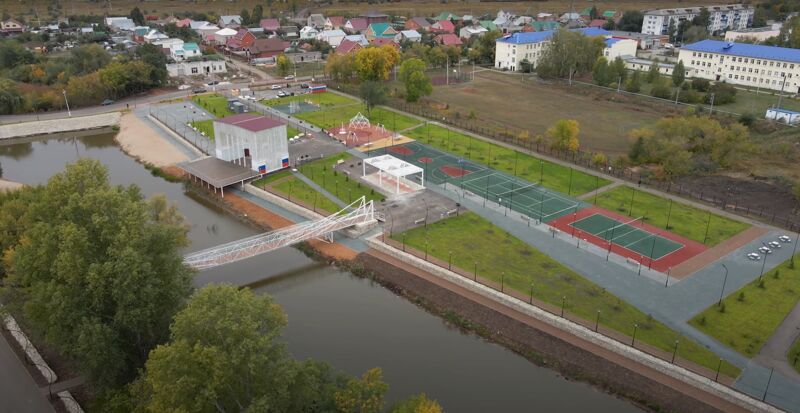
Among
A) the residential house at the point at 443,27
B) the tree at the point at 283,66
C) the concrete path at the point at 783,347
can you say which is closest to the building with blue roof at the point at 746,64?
the residential house at the point at 443,27

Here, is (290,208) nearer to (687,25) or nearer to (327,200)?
(327,200)

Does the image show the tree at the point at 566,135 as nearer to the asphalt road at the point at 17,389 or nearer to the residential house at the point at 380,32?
the asphalt road at the point at 17,389

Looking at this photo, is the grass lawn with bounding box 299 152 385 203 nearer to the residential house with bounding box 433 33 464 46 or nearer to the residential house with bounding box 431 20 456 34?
the residential house with bounding box 433 33 464 46

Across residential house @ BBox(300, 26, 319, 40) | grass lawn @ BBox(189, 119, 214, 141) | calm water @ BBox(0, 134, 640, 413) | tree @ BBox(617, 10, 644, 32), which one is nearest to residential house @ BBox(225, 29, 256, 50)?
residential house @ BBox(300, 26, 319, 40)

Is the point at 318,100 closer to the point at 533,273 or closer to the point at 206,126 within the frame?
the point at 206,126

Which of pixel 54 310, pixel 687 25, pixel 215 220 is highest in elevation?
pixel 687 25

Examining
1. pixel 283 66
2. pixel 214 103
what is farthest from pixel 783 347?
pixel 283 66

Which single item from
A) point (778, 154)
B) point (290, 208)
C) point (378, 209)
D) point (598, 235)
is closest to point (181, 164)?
point (290, 208)
